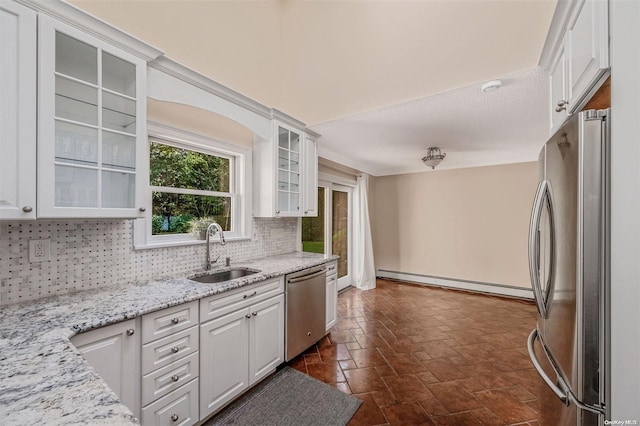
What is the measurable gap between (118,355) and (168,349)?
0.84ft

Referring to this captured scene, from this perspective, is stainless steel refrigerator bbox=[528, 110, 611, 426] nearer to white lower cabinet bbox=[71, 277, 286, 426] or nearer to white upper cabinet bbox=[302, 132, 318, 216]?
white lower cabinet bbox=[71, 277, 286, 426]

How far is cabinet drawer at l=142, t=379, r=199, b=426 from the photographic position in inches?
57.1

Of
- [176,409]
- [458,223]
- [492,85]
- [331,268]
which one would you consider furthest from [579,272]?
[458,223]

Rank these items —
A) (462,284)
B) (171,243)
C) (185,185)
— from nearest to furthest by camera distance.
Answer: (171,243)
(185,185)
(462,284)

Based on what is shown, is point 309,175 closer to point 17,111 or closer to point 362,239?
point 362,239

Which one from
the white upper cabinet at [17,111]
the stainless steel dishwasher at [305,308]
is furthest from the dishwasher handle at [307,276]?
the white upper cabinet at [17,111]

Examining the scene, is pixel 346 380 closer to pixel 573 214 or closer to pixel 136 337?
pixel 136 337

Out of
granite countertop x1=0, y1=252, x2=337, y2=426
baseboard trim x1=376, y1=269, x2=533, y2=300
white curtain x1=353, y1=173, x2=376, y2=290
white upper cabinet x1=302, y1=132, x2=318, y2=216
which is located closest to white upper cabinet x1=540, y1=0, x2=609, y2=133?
granite countertop x1=0, y1=252, x2=337, y2=426

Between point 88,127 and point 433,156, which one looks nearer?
point 88,127

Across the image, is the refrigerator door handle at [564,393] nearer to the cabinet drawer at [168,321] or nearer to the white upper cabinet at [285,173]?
the cabinet drawer at [168,321]

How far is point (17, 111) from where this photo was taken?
3.92 ft

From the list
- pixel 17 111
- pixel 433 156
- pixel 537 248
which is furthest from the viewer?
pixel 433 156

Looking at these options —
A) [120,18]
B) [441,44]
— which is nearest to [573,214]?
[441,44]

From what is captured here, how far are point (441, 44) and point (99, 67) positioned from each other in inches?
99.5
